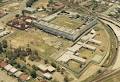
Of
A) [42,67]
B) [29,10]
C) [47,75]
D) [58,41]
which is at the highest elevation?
[29,10]

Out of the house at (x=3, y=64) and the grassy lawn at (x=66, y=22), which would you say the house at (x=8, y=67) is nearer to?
the house at (x=3, y=64)

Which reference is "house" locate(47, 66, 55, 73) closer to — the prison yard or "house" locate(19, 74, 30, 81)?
the prison yard

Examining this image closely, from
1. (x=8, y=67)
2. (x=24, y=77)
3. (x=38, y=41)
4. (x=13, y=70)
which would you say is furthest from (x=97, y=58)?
(x=8, y=67)

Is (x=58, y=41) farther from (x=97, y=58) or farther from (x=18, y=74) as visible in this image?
(x=18, y=74)

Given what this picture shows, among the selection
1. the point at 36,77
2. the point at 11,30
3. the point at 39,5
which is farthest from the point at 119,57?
the point at 39,5

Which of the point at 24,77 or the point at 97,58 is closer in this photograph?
the point at 24,77

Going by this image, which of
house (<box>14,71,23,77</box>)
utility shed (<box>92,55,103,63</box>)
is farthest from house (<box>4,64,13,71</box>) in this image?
utility shed (<box>92,55,103,63</box>)

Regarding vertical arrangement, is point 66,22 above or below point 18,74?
above

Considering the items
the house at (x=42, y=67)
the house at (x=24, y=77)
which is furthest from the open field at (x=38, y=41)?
the house at (x=24, y=77)

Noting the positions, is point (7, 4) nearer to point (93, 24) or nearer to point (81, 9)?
point (81, 9)
